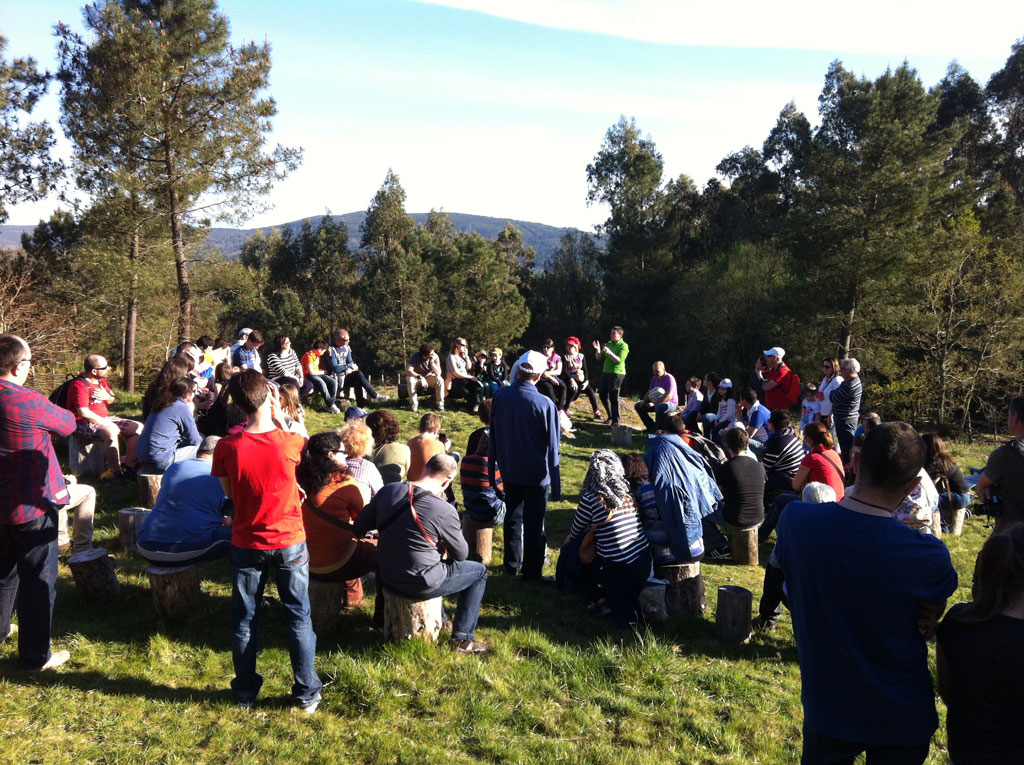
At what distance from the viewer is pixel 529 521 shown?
563cm

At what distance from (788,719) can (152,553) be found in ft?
13.2

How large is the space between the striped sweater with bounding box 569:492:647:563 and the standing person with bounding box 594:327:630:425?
765 centimetres

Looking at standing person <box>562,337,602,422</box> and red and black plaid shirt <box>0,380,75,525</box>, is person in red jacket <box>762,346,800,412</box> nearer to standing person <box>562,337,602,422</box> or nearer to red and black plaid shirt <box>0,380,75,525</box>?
standing person <box>562,337,602,422</box>

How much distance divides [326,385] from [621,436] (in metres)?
5.17

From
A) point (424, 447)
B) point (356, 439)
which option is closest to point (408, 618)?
point (356, 439)

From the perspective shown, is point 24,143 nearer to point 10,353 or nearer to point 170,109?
point 170,109

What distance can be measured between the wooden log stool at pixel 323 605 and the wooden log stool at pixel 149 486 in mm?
2839

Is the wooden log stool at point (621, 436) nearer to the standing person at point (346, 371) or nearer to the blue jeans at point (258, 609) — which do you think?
the standing person at point (346, 371)

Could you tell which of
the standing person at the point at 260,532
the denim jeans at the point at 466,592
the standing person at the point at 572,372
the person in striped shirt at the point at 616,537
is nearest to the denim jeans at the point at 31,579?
the standing person at the point at 260,532

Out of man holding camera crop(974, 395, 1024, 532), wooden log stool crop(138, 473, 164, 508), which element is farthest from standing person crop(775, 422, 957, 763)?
wooden log stool crop(138, 473, 164, 508)

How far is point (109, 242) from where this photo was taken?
54.1 ft

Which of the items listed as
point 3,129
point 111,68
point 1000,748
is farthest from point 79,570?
point 3,129

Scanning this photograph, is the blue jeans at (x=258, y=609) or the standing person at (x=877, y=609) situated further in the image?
the blue jeans at (x=258, y=609)

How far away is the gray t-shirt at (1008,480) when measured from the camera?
4.44 meters
